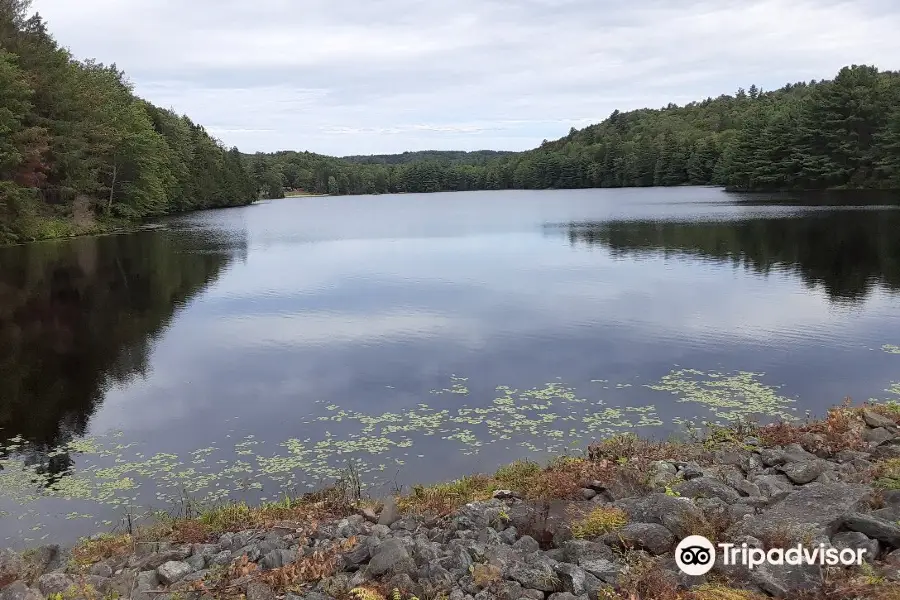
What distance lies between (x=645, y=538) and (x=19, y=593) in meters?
6.32

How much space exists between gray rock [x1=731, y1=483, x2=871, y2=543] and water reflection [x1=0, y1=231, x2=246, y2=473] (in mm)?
11044

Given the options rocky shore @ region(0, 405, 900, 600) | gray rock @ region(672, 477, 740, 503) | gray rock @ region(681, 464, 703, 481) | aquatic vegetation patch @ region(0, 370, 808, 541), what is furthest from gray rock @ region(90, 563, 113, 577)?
gray rock @ region(681, 464, 703, 481)

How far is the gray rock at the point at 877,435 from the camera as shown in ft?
34.3

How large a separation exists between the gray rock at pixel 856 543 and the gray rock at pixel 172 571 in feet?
21.5

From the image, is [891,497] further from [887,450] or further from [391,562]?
[391,562]

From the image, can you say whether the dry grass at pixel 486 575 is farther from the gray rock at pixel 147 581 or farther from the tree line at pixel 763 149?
the tree line at pixel 763 149

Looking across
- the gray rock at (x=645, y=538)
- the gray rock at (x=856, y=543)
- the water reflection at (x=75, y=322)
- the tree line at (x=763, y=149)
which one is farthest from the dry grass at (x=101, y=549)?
the tree line at (x=763, y=149)

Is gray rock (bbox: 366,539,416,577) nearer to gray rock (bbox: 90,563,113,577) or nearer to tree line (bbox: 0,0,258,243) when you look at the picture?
gray rock (bbox: 90,563,113,577)

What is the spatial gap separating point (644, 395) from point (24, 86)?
42.2 meters

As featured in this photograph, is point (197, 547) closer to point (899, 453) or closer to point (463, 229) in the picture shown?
point (899, 453)

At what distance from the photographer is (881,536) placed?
636 cm

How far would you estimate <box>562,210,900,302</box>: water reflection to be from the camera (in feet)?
92.0

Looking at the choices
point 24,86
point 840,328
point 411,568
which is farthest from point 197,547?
point 24,86

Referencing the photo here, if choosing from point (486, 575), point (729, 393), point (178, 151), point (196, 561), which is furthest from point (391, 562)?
point (178, 151)
